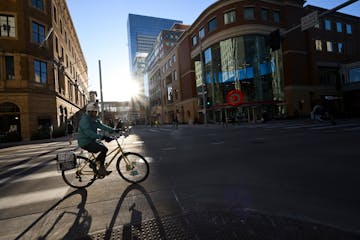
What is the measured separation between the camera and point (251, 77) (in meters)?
29.5

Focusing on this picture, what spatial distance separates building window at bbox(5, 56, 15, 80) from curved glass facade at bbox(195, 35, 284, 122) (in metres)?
22.9

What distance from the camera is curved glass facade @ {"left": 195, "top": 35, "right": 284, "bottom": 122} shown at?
29.5m

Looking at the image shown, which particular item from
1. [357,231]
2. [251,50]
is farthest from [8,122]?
[251,50]

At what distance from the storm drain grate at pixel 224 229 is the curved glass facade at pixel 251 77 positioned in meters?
26.5

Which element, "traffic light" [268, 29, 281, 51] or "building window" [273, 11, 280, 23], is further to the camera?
"building window" [273, 11, 280, 23]

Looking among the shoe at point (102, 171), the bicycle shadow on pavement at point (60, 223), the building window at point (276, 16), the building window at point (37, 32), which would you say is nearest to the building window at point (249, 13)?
the building window at point (276, 16)

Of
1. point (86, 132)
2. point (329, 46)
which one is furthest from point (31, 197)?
point (329, 46)

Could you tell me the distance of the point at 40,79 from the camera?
22.4m

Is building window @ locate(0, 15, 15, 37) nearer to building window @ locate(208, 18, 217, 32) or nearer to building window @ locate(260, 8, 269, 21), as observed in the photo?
building window @ locate(208, 18, 217, 32)

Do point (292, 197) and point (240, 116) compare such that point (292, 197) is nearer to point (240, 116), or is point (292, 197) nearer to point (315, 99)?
point (240, 116)

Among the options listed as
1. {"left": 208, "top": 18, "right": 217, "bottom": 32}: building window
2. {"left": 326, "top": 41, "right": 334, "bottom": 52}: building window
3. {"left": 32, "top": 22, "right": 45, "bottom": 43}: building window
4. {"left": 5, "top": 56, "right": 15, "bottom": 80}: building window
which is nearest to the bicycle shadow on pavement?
{"left": 5, "top": 56, "right": 15, "bottom": 80}: building window

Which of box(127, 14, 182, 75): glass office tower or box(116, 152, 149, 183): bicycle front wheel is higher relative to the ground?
box(127, 14, 182, 75): glass office tower

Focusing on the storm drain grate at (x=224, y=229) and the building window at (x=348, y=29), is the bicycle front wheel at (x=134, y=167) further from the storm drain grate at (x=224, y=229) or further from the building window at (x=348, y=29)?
the building window at (x=348, y=29)

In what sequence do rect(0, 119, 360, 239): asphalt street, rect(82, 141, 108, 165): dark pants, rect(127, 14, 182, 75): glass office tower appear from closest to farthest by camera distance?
rect(0, 119, 360, 239): asphalt street < rect(82, 141, 108, 165): dark pants < rect(127, 14, 182, 75): glass office tower
